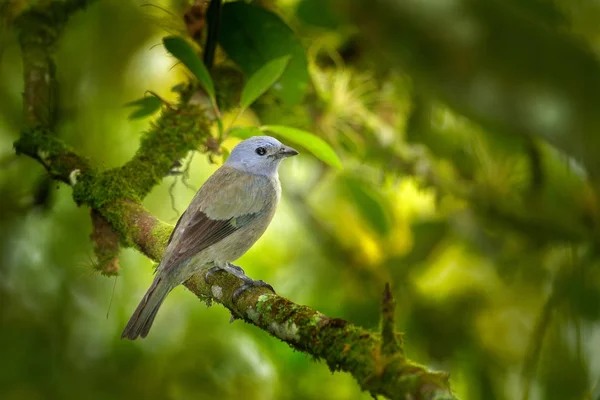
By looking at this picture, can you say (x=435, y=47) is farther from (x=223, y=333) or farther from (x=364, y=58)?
(x=364, y=58)

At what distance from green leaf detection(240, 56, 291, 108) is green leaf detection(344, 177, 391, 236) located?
103 cm

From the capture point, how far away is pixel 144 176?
280 cm

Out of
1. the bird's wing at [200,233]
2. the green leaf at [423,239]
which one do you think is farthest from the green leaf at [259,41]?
the green leaf at [423,239]

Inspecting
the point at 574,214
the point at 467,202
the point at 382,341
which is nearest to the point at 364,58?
the point at 467,202

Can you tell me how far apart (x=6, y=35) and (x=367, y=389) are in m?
2.88

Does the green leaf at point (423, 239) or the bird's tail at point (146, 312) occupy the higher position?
the bird's tail at point (146, 312)

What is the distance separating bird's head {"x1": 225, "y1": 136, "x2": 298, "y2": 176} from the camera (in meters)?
→ 3.03

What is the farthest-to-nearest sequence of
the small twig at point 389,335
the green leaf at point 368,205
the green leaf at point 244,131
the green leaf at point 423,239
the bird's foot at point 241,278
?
the green leaf at point 423,239 → the green leaf at point 368,205 → the green leaf at point 244,131 → the bird's foot at point 241,278 → the small twig at point 389,335

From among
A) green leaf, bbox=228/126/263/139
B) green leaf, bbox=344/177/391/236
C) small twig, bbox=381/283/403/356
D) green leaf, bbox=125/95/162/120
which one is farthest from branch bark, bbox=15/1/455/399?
green leaf, bbox=344/177/391/236

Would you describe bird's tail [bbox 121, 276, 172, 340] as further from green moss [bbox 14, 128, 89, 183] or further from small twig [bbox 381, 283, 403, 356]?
small twig [bbox 381, 283, 403, 356]

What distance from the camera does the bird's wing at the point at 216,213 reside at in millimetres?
2436

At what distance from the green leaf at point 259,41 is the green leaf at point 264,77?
1.08 ft

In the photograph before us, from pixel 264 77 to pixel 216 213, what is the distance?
0.58 metres

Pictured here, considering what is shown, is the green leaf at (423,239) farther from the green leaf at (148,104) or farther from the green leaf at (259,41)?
the green leaf at (148,104)
